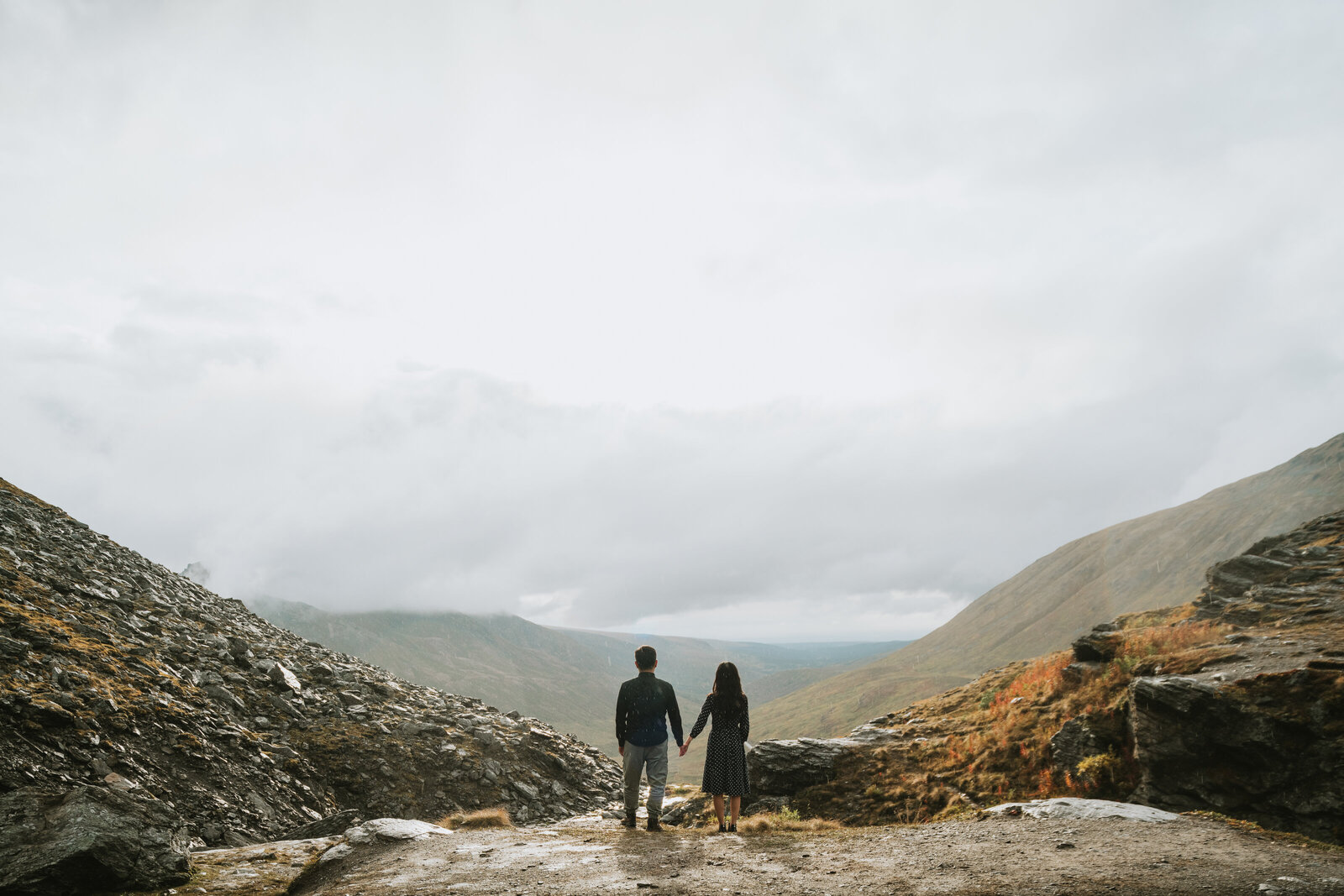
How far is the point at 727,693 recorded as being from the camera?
14469 millimetres

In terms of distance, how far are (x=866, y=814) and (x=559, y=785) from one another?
39.9 feet

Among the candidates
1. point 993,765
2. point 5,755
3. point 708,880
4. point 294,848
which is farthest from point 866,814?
point 5,755

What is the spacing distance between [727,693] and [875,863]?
5.42 m

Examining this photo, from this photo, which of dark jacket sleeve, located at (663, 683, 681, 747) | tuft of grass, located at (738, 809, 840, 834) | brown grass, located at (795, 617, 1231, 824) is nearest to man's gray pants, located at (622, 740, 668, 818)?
dark jacket sleeve, located at (663, 683, 681, 747)

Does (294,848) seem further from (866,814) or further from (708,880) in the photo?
(866,814)

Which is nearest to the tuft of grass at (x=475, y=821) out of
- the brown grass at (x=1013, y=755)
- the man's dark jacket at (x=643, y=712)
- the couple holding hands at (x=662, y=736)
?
the couple holding hands at (x=662, y=736)

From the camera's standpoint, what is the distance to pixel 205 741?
55.3 ft

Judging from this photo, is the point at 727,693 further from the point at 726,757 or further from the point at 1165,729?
the point at 1165,729

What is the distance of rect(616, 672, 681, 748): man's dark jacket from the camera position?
13.8 metres

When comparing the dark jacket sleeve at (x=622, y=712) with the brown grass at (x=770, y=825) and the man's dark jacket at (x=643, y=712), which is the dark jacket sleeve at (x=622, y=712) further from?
the brown grass at (x=770, y=825)

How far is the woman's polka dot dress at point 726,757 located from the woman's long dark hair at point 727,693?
6 centimetres

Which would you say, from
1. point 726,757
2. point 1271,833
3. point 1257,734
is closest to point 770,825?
point 726,757

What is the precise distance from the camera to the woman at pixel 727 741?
14.0 metres

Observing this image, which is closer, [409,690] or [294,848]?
[294,848]
